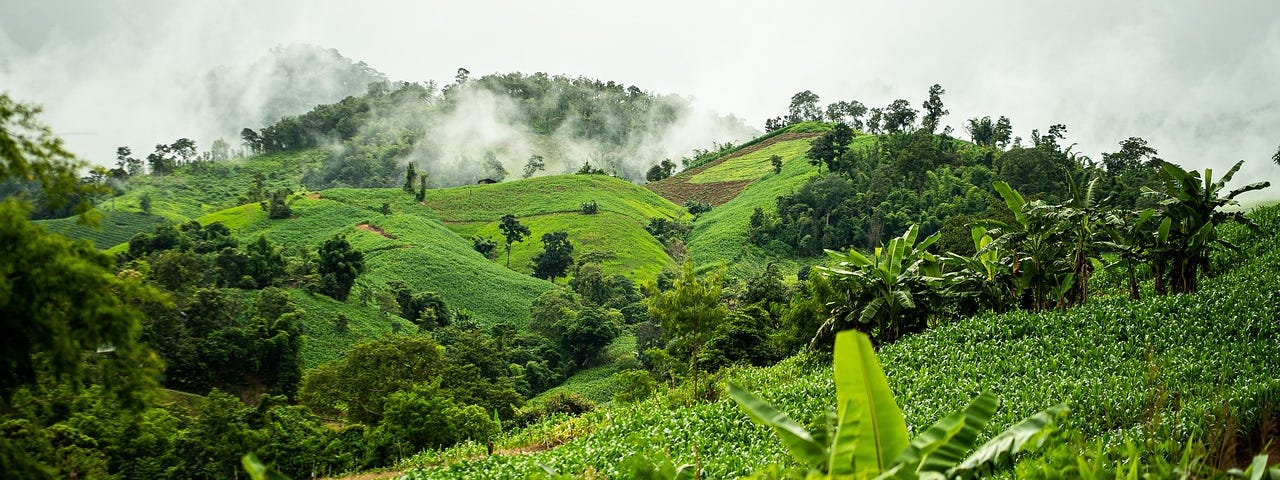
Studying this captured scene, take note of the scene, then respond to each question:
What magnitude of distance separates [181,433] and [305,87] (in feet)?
609

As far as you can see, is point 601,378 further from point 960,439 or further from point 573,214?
point 960,439

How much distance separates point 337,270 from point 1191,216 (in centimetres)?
4513

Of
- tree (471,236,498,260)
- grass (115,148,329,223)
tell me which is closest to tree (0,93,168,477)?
tree (471,236,498,260)

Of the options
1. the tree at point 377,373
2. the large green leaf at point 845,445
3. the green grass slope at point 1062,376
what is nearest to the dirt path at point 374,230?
the tree at point 377,373

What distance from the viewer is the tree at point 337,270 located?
4688 cm

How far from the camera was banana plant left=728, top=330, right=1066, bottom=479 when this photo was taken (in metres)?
2.93

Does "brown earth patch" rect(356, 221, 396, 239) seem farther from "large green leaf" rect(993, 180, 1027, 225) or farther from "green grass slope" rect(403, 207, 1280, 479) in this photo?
"large green leaf" rect(993, 180, 1027, 225)

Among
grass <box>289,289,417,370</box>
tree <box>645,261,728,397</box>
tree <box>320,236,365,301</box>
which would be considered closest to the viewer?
tree <box>645,261,728,397</box>

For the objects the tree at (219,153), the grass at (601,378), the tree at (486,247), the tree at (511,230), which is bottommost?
the grass at (601,378)

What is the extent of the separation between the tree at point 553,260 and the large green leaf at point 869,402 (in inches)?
2491

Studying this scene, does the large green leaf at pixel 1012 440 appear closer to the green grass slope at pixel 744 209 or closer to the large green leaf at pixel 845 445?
the large green leaf at pixel 845 445

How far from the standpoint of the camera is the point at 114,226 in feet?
216

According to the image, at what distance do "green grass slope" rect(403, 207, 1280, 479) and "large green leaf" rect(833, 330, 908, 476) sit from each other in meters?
3.87

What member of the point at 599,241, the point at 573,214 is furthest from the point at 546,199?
the point at 599,241
